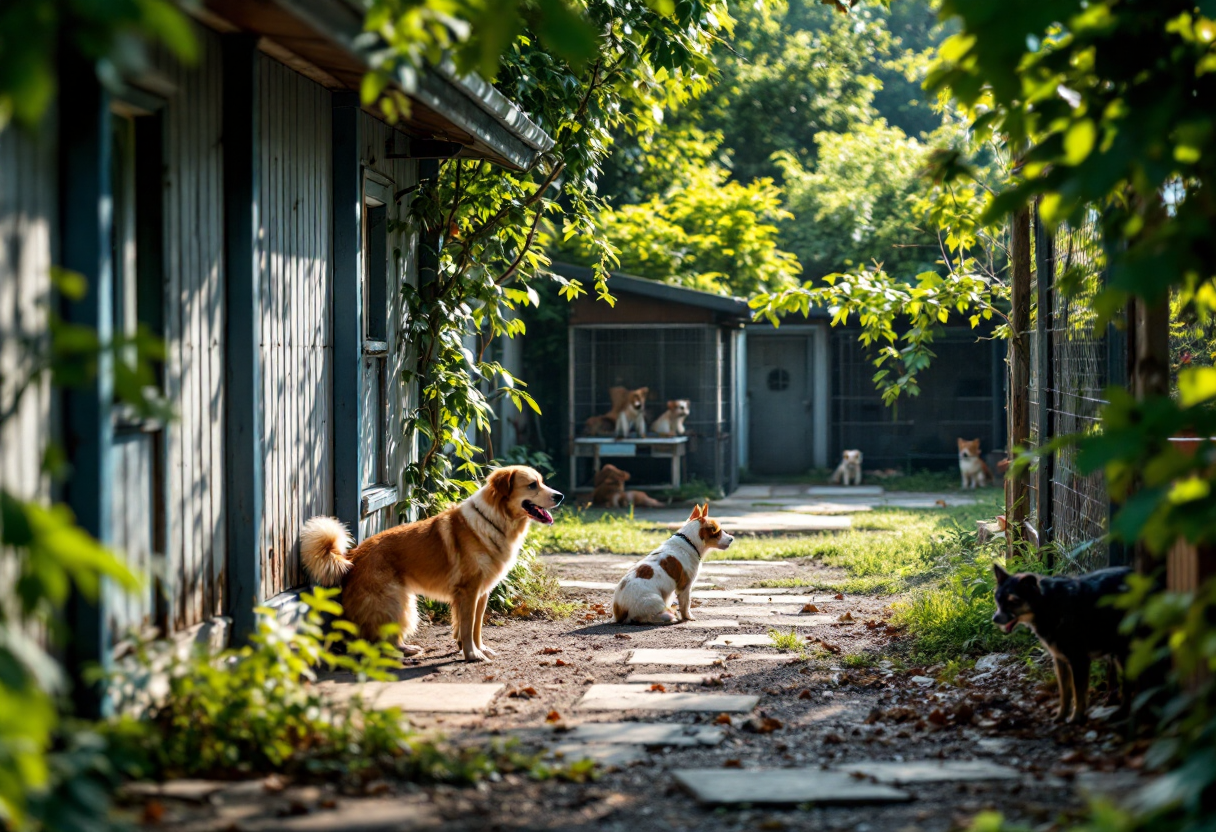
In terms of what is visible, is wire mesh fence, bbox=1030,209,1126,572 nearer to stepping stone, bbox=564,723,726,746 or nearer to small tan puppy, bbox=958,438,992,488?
stepping stone, bbox=564,723,726,746

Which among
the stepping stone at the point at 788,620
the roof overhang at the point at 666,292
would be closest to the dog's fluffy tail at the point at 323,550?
the stepping stone at the point at 788,620

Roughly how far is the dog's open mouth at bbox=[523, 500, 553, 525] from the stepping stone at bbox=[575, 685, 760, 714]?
1191 millimetres

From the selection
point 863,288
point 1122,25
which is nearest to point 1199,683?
point 1122,25

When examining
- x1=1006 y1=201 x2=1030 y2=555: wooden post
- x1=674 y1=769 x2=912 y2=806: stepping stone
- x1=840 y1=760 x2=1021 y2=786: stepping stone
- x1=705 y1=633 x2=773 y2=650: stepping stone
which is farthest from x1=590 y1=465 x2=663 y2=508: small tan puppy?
x1=674 y1=769 x2=912 y2=806: stepping stone

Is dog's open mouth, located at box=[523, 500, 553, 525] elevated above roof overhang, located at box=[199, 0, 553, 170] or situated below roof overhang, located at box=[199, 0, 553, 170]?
below

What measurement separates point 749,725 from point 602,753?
0.84 metres

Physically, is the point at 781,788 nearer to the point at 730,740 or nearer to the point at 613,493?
the point at 730,740

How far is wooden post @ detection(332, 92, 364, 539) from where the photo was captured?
6.56m

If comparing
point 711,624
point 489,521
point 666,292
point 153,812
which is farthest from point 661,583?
point 666,292

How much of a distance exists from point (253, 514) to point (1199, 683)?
3839 mm

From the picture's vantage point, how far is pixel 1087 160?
3043 mm

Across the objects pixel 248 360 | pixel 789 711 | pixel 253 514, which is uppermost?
pixel 248 360

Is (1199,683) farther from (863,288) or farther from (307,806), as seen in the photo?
(863,288)

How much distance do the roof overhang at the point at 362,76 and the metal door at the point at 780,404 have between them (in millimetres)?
13162
